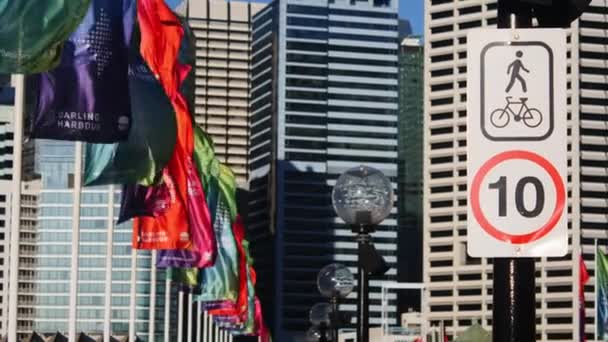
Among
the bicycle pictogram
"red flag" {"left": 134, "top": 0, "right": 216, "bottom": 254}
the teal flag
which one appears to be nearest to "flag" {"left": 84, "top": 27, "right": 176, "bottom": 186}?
"red flag" {"left": 134, "top": 0, "right": 216, "bottom": 254}

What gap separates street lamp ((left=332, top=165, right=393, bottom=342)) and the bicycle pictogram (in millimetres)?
9147

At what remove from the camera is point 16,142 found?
34156 millimetres

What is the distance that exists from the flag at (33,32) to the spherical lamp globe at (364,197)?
10045 millimetres

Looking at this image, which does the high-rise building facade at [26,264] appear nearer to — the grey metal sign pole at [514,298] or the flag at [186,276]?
the flag at [186,276]

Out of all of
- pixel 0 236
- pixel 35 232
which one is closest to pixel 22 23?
pixel 0 236

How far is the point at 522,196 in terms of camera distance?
7375 millimetres

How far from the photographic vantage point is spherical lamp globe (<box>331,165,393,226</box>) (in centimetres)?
1667

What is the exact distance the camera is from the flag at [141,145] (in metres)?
33.3

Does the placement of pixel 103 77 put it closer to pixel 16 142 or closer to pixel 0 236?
pixel 16 142

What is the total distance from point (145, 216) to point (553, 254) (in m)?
31.4

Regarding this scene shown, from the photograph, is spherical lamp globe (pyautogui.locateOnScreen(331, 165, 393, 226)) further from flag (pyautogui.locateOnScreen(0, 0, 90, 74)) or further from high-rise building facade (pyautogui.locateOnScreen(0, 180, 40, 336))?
high-rise building facade (pyautogui.locateOnScreen(0, 180, 40, 336))

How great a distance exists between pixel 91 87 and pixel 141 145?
5303 mm

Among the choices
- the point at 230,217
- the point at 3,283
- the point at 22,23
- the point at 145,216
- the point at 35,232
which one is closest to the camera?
the point at 22,23

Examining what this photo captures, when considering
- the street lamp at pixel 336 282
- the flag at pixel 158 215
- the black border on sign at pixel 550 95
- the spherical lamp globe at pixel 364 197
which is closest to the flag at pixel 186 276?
the flag at pixel 158 215
